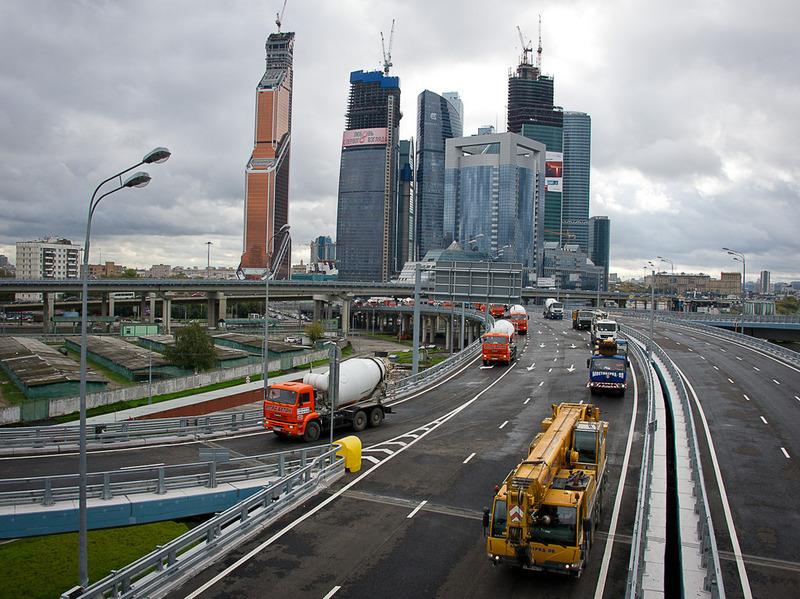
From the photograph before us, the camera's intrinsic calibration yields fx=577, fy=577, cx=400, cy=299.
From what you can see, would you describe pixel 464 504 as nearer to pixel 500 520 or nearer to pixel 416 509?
pixel 416 509

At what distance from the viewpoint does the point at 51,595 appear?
15.4 metres

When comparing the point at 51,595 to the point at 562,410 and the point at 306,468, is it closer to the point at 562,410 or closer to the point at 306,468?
the point at 306,468

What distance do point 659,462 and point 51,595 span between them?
62.8 feet

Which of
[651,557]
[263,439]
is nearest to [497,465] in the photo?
[651,557]

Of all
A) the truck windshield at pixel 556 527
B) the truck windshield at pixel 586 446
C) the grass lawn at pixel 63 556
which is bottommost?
the grass lawn at pixel 63 556

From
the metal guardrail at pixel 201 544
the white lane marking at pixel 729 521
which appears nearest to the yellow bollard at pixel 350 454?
the metal guardrail at pixel 201 544

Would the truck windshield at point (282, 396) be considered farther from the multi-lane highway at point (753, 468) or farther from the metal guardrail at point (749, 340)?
the metal guardrail at point (749, 340)

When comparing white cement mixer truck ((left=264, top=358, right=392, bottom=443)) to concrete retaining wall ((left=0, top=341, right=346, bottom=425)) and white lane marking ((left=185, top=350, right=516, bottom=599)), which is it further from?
concrete retaining wall ((left=0, top=341, right=346, bottom=425))

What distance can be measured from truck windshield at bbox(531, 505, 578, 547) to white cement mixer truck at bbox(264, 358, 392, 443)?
49.2ft

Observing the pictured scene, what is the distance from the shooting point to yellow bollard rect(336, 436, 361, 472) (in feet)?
68.8

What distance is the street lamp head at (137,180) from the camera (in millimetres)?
13023

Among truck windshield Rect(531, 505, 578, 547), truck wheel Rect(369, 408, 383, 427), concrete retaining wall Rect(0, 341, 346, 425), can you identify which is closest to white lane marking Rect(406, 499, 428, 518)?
truck windshield Rect(531, 505, 578, 547)

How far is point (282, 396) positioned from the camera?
25922mm

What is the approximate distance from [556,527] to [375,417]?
1729 cm
